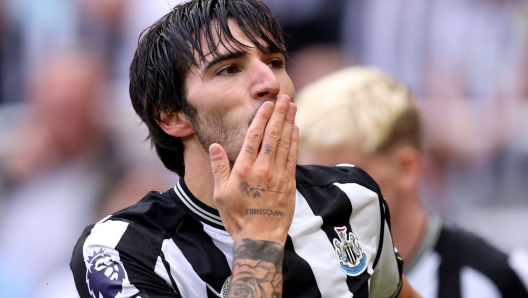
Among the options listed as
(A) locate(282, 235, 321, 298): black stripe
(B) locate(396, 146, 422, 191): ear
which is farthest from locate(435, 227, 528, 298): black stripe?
(A) locate(282, 235, 321, 298): black stripe

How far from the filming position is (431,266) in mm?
3244

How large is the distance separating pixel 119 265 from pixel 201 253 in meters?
0.26

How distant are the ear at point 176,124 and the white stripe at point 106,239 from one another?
1.24 feet

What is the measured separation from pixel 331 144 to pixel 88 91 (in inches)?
82.2

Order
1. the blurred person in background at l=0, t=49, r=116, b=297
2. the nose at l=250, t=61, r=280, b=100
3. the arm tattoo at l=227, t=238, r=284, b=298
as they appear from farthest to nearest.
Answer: the blurred person in background at l=0, t=49, r=116, b=297, the nose at l=250, t=61, r=280, b=100, the arm tattoo at l=227, t=238, r=284, b=298

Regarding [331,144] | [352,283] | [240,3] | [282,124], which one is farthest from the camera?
[331,144]

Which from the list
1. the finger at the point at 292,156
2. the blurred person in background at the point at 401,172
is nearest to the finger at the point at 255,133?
the finger at the point at 292,156

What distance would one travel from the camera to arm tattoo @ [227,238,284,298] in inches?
71.3

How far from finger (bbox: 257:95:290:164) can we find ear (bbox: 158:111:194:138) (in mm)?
369

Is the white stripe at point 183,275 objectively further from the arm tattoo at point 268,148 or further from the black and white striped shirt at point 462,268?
the black and white striped shirt at point 462,268

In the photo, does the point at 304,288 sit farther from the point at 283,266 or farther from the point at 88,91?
the point at 88,91

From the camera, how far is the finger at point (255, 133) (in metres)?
1.94

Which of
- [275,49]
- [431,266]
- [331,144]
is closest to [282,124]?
[275,49]

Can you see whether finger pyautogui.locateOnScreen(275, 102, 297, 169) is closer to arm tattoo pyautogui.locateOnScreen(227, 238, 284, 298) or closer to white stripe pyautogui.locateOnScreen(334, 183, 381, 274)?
arm tattoo pyautogui.locateOnScreen(227, 238, 284, 298)
